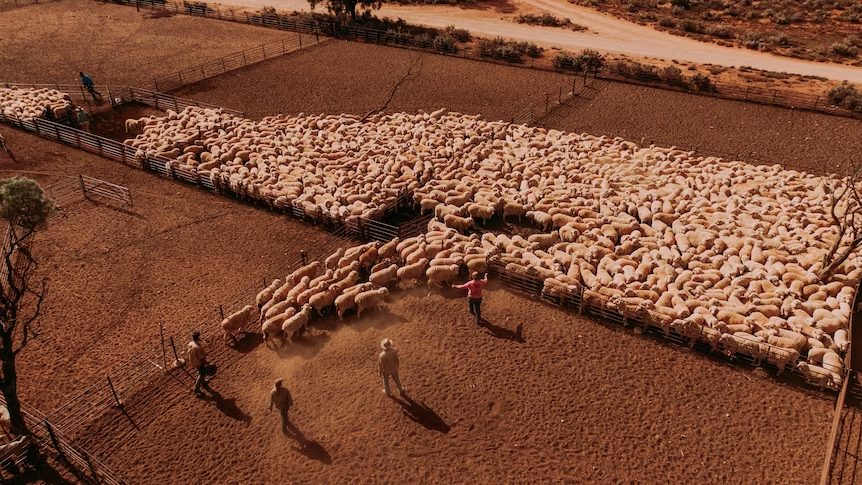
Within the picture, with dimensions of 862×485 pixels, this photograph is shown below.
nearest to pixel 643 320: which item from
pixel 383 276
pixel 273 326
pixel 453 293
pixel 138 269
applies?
pixel 453 293

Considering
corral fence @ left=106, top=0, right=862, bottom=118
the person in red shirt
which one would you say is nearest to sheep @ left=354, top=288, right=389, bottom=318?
the person in red shirt

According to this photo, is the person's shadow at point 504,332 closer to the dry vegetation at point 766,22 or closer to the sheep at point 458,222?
the sheep at point 458,222

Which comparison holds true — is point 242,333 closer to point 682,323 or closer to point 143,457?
point 143,457

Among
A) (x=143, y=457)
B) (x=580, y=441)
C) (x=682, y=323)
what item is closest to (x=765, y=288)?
(x=682, y=323)

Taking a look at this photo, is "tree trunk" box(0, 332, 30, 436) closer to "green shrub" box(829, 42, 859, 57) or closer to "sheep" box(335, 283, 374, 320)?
"sheep" box(335, 283, 374, 320)

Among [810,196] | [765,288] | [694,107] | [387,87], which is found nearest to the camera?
[765,288]

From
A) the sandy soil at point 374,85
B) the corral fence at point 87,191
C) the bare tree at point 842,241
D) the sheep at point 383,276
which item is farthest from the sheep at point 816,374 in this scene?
the corral fence at point 87,191
